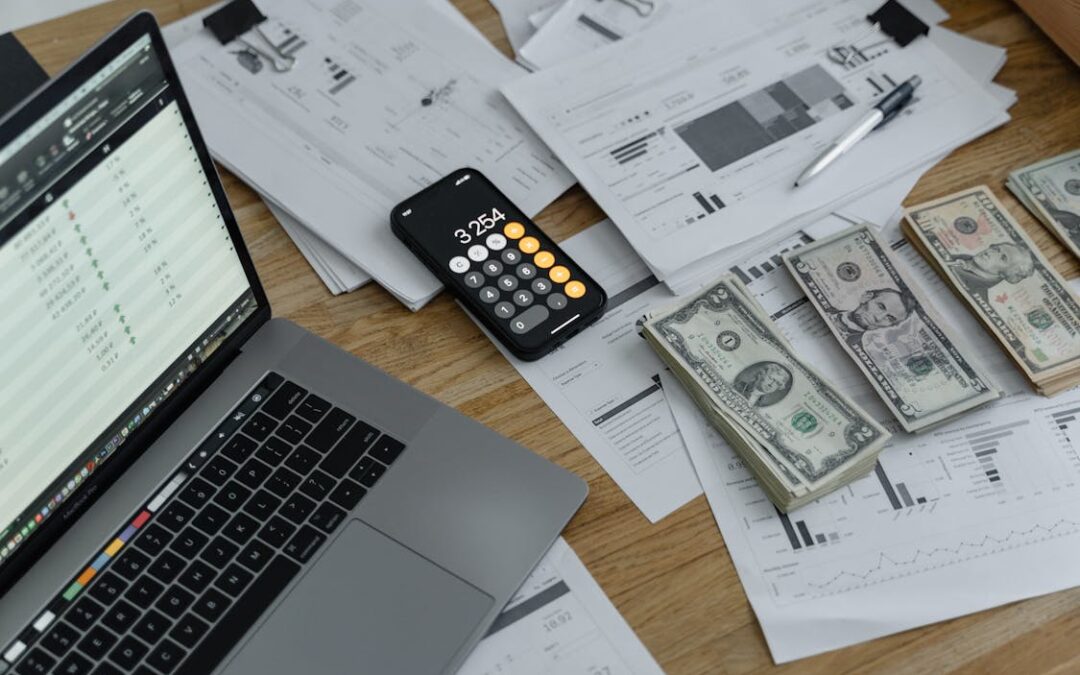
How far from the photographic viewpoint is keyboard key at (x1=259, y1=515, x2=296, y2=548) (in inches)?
28.7

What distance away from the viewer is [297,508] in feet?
2.44

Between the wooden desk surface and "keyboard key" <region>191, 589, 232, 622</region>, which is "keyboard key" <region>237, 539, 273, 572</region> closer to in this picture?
"keyboard key" <region>191, 589, 232, 622</region>

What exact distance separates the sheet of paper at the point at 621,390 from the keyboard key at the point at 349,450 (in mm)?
132

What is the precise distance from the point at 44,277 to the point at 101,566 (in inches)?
7.8

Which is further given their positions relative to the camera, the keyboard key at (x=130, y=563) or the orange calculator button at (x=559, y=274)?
the orange calculator button at (x=559, y=274)

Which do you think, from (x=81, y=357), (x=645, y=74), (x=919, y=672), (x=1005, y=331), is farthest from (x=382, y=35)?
(x=919, y=672)

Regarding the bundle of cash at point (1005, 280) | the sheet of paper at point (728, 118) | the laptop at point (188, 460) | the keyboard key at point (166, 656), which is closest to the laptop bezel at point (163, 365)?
the laptop at point (188, 460)

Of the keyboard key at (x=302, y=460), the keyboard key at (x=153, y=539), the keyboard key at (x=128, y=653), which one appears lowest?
the keyboard key at (x=128, y=653)

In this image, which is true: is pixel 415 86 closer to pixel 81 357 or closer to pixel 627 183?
pixel 627 183

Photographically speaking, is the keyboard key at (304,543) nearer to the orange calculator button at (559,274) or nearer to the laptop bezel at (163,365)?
the laptop bezel at (163,365)

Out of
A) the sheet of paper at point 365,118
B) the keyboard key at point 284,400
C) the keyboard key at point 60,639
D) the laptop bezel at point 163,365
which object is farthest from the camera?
the sheet of paper at point 365,118

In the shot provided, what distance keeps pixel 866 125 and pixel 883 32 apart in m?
0.13

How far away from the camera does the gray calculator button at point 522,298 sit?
2.79 feet

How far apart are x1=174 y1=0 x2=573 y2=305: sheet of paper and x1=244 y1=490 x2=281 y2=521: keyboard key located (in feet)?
0.66
